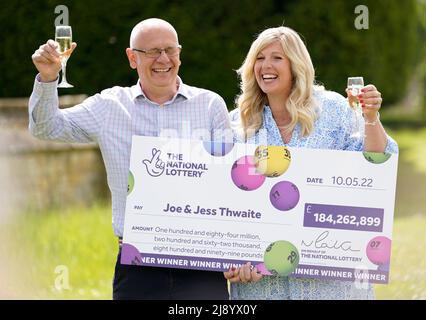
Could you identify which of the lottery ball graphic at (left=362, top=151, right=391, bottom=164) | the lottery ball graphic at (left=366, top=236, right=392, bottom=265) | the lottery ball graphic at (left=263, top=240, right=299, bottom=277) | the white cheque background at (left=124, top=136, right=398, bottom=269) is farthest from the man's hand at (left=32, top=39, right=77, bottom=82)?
the lottery ball graphic at (left=366, top=236, right=392, bottom=265)

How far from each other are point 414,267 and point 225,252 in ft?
12.2

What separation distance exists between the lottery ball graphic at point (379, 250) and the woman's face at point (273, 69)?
2.68 feet

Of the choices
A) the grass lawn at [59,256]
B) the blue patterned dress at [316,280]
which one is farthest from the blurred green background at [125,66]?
the blue patterned dress at [316,280]

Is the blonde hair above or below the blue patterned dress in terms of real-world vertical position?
above

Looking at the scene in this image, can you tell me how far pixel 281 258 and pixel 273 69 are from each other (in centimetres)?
86

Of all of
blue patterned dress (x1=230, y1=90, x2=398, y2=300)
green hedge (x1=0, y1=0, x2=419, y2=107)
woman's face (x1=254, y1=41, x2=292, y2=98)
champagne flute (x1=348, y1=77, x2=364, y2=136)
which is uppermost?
green hedge (x1=0, y1=0, x2=419, y2=107)

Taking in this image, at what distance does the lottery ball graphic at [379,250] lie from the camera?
4348 mm

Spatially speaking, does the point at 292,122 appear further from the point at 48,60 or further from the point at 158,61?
the point at 48,60

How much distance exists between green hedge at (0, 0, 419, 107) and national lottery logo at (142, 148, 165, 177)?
5983 mm

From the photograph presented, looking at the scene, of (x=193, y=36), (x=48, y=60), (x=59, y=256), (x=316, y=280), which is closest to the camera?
(x=48, y=60)

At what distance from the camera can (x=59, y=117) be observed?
4.24 meters

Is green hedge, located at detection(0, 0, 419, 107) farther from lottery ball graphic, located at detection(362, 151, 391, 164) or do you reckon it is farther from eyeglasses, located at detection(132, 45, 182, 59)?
lottery ball graphic, located at detection(362, 151, 391, 164)

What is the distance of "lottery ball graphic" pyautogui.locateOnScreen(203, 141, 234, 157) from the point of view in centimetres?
430

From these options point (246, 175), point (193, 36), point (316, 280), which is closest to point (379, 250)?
point (316, 280)
